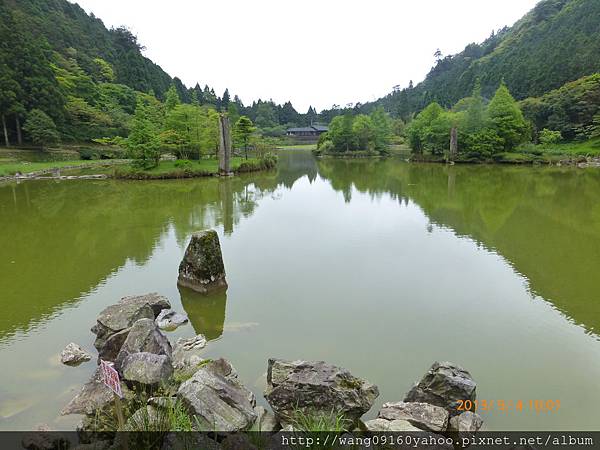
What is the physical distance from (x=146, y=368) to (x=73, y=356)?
161 centimetres

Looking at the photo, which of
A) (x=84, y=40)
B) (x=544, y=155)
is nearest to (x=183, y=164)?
(x=544, y=155)

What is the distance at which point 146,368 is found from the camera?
4.07m

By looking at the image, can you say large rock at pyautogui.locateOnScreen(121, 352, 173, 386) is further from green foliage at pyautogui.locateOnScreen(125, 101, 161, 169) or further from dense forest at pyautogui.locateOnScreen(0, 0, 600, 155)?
dense forest at pyautogui.locateOnScreen(0, 0, 600, 155)

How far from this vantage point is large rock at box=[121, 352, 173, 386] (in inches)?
157

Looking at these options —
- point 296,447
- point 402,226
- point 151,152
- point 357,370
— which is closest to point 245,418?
point 296,447

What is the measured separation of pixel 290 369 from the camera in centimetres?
434

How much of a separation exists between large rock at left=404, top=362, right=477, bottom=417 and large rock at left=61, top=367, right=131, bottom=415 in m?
2.88

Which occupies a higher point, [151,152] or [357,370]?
[151,152]

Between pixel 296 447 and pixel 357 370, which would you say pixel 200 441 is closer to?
pixel 296 447

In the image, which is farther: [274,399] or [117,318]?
[117,318]

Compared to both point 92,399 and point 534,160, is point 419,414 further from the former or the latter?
point 534,160

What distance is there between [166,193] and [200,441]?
16.8 meters

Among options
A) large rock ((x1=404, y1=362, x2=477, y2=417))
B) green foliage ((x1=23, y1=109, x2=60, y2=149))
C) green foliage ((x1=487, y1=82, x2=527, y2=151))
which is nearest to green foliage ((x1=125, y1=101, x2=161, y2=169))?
green foliage ((x1=23, y1=109, x2=60, y2=149))

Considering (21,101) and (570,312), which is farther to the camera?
(21,101)
